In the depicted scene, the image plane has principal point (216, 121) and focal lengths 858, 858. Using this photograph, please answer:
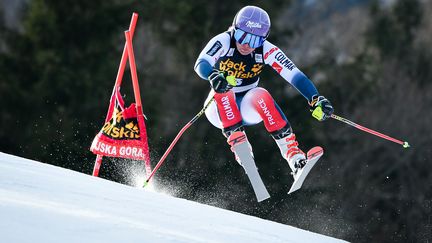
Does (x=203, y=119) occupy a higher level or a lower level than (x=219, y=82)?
lower

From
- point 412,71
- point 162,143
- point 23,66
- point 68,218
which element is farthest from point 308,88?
point 412,71

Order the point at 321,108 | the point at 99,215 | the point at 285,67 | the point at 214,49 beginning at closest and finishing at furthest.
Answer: the point at 99,215 → the point at 214,49 → the point at 321,108 → the point at 285,67

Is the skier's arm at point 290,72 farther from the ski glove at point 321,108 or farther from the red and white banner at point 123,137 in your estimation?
the red and white banner at point 123,137

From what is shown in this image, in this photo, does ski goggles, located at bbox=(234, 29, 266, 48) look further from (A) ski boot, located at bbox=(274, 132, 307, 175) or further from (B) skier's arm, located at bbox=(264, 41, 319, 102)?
(A) ski boot, located at bbox=(274, 132, 307, 175)

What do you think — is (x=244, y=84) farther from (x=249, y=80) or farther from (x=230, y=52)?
(x=230, y=52)

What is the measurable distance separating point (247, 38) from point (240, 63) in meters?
0.28

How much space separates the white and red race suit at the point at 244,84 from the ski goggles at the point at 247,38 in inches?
3.5

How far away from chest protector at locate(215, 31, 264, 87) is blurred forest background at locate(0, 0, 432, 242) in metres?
10.8

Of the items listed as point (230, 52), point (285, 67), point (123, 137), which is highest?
point (230, 52)

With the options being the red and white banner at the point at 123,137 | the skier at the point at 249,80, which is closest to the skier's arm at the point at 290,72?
the skier at the point at 249,80

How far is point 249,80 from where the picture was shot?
7352 mm

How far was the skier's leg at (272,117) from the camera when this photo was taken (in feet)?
23.3

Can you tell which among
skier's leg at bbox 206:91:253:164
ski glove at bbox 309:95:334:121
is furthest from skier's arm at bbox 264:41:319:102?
skier's leg at bbox 206:91:253:164

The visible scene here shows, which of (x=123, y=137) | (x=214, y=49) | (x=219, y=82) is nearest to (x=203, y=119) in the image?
(x=123, y=137)
